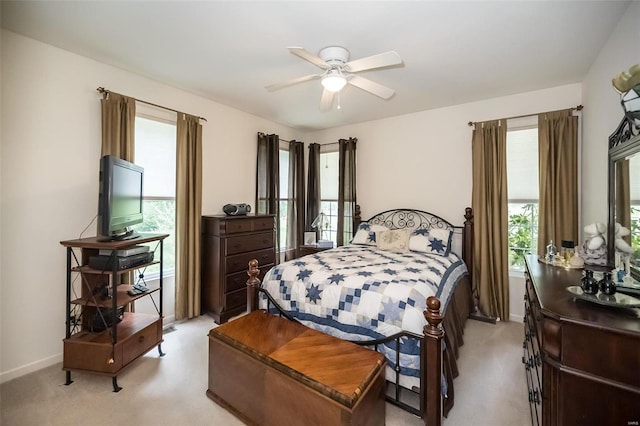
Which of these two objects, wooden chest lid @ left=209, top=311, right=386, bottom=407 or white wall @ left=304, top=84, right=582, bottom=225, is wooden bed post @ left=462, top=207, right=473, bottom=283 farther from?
wooden chest lid @ left=209, top=311, right=386, bottom=407

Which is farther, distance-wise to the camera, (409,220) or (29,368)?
(409,220)

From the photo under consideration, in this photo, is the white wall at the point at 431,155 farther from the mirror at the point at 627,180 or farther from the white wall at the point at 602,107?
the mirror at the point at 627,180

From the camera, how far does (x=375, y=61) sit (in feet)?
6.39

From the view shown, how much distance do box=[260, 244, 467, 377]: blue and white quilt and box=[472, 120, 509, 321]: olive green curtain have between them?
2.50 feet

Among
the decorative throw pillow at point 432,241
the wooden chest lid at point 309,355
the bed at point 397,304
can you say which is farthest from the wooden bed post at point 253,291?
the decorative throw pillow at point 432,241

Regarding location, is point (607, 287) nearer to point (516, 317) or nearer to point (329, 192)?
point (516, 317)

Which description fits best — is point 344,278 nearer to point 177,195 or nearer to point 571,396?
point 571,396

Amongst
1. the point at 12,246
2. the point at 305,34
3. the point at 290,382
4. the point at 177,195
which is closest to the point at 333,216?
the point at 177,195

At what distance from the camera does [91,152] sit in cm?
257

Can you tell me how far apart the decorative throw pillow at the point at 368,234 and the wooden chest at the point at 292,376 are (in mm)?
2031

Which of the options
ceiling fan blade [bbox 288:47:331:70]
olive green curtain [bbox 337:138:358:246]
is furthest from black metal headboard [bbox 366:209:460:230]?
ceiling fan blade [bbox 288:47:331:70]

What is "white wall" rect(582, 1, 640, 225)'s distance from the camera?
1.80 meters

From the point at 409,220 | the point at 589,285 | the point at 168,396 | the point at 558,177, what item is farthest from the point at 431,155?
the point at 168,396

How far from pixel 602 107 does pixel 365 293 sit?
258 centimetres
